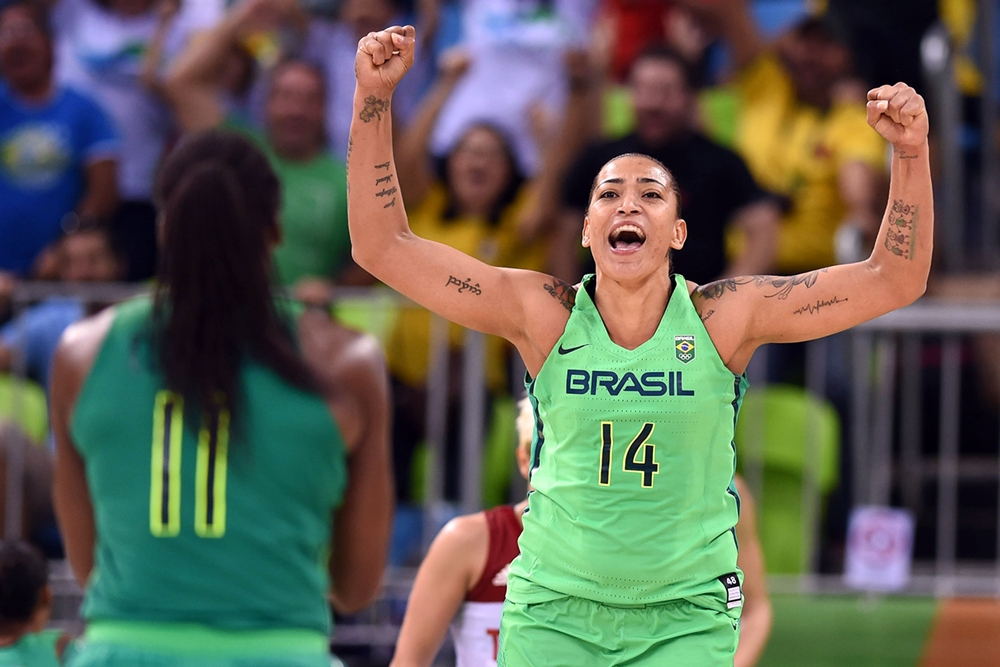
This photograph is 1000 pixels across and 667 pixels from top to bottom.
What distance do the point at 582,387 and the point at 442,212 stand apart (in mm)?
4542

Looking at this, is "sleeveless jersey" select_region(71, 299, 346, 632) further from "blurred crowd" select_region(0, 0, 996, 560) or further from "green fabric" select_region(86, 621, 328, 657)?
"blurred crowd" select_region(0, 0, 996, 560)

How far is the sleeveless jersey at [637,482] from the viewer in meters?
3.14

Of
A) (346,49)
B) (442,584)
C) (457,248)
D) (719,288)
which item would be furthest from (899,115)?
(346,49)

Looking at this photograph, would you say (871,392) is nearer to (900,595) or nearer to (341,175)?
(900,595)

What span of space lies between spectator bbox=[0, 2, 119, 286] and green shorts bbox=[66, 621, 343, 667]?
525 centimetres

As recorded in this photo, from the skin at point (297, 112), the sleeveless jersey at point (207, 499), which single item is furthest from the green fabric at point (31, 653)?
the skin at point (297, 112)

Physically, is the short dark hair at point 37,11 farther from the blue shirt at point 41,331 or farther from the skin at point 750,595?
the skin at point 750,595

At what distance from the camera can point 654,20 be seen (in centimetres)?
839

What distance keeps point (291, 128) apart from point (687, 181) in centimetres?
211

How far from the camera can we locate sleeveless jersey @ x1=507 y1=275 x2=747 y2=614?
124 inches

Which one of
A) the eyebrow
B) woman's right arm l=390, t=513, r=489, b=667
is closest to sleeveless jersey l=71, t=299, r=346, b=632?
the eyebrow

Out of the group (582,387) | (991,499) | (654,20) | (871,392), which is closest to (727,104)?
(654,20)

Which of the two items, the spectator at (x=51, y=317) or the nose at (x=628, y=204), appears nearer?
the nose at (x=628, y=204)

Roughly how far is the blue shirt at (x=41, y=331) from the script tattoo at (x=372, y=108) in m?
3.80
